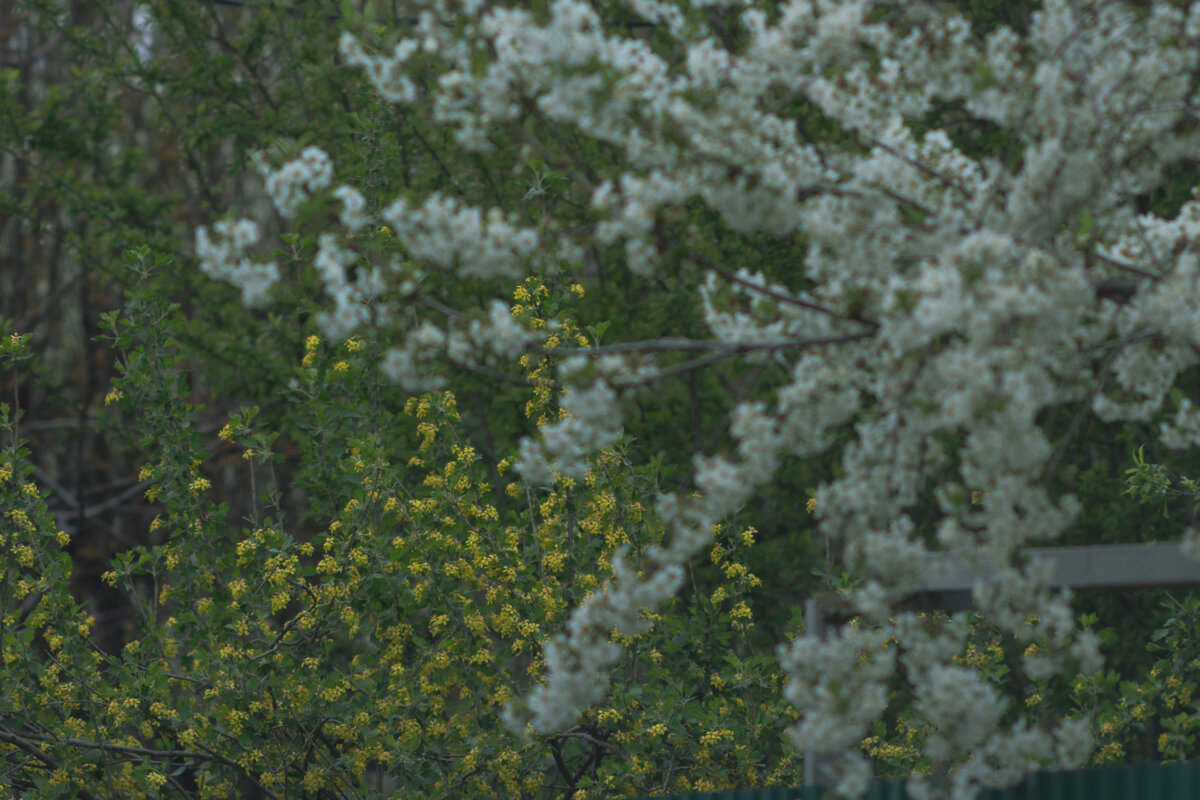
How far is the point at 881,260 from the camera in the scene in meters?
3.24

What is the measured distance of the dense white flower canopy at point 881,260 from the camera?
292cm

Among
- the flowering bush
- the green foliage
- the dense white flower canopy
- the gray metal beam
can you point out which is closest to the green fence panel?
the flowering bush

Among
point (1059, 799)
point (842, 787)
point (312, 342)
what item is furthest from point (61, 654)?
point (1059, 799)

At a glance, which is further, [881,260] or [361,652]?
[361,652]

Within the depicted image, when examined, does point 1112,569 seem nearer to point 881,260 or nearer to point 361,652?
point 881,260

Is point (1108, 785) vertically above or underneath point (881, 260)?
underneath

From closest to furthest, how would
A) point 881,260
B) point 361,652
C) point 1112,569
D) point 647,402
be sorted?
point 881,260, point 1112,569, point 361,652, point 647,402

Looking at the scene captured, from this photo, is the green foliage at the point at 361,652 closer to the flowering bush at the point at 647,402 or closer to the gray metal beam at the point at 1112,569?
the flowering bush at the point at 647,402

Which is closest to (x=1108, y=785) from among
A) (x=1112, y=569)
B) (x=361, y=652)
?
(x=1112, y=569)

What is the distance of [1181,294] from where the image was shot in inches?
114

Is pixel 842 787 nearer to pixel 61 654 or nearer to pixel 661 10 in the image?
pixel 661 10

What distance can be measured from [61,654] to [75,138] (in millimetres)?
4469

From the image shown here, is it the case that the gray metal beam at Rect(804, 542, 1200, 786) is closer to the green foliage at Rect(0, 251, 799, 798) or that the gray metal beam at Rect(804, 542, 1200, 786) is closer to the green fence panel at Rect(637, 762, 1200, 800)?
the green fence panel at Rect(637, 762, 1200, 800)

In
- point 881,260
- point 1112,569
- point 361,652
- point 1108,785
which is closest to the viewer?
point 881,260
